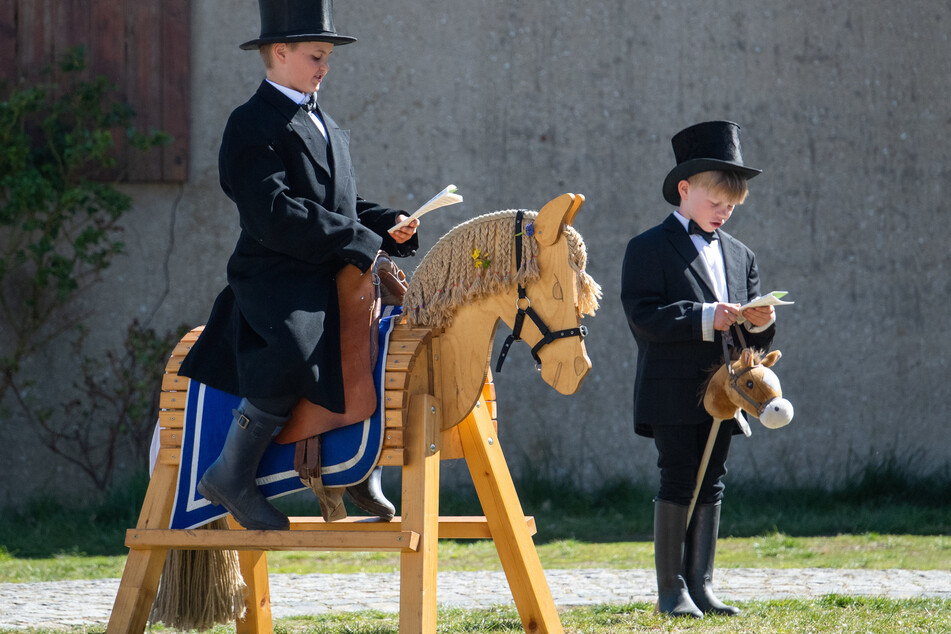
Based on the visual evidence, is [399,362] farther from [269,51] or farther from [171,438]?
[269,51]

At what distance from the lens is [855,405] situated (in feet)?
26.7

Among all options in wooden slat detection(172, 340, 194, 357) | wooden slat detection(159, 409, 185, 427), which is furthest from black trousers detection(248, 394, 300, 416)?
wooden slat detection(172, 340, 194, 357)

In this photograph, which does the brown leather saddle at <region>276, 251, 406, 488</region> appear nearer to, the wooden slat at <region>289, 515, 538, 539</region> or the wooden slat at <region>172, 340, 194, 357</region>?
the wooden slat at <region>289, 515, 538, 539</region>

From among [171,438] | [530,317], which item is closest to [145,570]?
[171,438]

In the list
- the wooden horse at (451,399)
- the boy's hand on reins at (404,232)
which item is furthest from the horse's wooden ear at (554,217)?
the boy's hand on reins at (404,232)

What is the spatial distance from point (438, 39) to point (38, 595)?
454cm

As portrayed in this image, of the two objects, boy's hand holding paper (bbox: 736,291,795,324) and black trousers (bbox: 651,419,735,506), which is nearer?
boy's hand holding paper (bbox: 736,291,795,324)

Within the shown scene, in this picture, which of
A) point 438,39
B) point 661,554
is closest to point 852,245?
point 438,39

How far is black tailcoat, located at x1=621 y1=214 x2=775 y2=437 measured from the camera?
429 cm

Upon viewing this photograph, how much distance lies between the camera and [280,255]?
3.45m

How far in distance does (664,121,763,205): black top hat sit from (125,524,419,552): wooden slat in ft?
6.40

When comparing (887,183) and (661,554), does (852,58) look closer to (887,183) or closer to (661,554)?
(887,183)

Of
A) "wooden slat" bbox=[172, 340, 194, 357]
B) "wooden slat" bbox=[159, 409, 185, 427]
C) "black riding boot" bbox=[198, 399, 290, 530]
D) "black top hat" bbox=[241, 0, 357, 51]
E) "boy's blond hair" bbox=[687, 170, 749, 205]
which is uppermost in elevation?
"black top hat" bbox=[241, 0, 357, 51]

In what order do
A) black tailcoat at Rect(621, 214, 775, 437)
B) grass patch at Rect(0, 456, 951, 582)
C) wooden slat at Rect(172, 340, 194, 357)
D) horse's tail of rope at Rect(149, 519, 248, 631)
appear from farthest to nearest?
grass patch at Rect(0, 456, 951, 582), black tailcoat at Rect(621, 214, 775, 437), horse's tail of rope at Rect(149, 519, 248, 631), wooden slat at Rect(172, 340, 194, 357)
